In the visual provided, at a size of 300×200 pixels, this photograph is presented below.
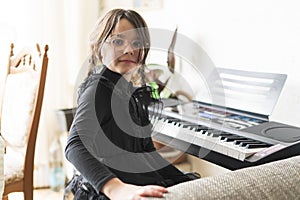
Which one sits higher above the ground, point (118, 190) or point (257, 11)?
point (257, 11)

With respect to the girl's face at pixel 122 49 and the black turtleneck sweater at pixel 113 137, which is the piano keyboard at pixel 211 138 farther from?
the girl's face at pixel 122 49

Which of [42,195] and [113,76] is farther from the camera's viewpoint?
[42,195]

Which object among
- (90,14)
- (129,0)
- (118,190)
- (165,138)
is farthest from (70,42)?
(118,190)

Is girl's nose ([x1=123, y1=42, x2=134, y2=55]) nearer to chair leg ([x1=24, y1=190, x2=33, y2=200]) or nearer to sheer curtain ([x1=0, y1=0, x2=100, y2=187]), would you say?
chair leg ([x1=24, y1=190, x2=33, y2=200])

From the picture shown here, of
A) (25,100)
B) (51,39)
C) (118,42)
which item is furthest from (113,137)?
(51,39)

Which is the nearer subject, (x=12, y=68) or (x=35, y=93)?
(x=35, y=93)

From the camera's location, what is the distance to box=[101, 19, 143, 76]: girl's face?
4.35 feet

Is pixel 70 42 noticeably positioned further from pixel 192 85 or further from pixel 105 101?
pixel 105 101

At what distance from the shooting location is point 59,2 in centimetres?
283

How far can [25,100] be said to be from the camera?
2084 millimetres

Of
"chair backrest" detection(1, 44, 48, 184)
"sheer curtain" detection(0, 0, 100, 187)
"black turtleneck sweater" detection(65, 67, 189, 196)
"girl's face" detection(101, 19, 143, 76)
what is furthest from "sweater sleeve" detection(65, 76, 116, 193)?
"sheer curtain" detection(0, 0, 100, 187)

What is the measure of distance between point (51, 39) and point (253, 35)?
55.8 inches

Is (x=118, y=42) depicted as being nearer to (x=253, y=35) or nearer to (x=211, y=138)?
(x=211, y=138)

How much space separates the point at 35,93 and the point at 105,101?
90 cm
